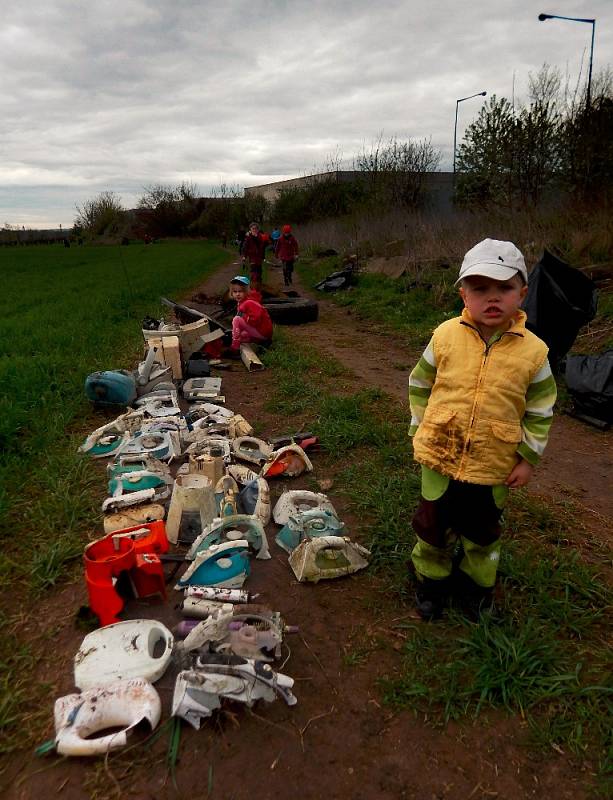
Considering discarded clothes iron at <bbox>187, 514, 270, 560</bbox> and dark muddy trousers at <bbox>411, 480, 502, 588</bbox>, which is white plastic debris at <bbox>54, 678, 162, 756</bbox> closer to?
discarded clothes iron at <bbox>187, 514, 270, 560</bbox>

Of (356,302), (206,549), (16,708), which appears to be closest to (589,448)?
(206,549)

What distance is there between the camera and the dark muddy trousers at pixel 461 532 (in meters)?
2.20

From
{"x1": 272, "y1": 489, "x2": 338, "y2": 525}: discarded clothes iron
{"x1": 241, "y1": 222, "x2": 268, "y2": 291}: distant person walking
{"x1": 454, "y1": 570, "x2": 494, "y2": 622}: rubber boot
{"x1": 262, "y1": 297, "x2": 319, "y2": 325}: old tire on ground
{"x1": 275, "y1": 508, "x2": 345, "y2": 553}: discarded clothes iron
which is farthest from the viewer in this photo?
{"x1": 241, "y1": 222, "x2": 268, "y2": 291}: distant person walking

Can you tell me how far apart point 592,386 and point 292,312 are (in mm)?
6049

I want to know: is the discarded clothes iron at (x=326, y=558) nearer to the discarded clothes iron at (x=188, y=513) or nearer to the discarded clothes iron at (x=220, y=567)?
the discarded clothes iron at (x=220, y=567)

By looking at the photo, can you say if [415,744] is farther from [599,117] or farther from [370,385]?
[599,117]

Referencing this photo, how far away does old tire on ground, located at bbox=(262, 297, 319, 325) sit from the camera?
973 centimetres

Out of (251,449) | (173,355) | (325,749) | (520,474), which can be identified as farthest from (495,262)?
(173,355)

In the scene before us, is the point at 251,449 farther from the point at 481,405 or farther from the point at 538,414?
the point at 538,414

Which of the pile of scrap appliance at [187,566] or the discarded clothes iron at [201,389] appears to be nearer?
the pile of scrap appliance at [187,566]

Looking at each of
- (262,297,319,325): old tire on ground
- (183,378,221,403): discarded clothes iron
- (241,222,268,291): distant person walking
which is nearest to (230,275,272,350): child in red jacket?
(183,378,221,403): discarded clothes iron

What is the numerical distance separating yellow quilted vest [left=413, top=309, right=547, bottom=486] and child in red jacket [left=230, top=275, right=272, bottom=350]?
217 inches

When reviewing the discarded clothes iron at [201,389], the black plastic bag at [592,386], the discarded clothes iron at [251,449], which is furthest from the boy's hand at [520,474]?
the discarded clothes iron at [201,389]

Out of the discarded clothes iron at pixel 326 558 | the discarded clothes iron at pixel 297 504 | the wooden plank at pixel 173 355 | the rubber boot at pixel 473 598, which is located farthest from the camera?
the wooden plank at pixel 173 355
